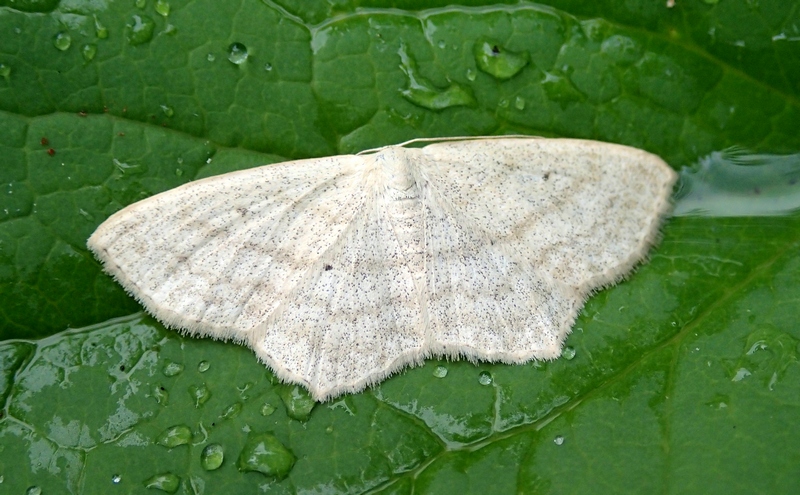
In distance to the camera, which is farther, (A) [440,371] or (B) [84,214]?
(A) [440,371]

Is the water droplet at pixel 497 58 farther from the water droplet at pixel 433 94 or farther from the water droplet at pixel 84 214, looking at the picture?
the water droplet at pixel 84 214

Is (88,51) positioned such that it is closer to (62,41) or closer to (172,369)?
(62,41)

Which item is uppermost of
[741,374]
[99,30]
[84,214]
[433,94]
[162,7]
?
[162,7]

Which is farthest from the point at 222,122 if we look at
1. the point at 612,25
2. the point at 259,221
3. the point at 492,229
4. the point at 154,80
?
the point at 612,25

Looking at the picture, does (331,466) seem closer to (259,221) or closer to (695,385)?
(259,221)

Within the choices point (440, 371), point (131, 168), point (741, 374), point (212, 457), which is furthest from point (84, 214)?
point (741, 374)

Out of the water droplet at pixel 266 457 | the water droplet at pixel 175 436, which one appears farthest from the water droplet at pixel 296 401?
the water droplet at pixel 175 436
